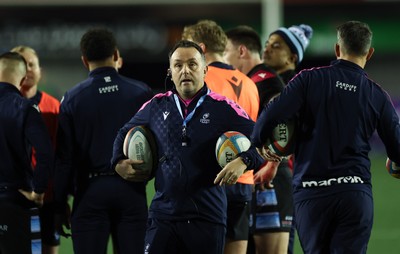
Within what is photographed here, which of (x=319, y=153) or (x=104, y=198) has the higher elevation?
(x=319, y=153)

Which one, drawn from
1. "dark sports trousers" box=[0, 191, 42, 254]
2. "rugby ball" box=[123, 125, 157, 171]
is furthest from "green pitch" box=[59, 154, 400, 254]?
"rugby ball" box=[123, 125, 157, 171]

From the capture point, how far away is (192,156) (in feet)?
17.1

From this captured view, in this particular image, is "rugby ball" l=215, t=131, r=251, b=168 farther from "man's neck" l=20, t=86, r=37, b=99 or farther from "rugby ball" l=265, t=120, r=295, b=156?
"man's neck" l=20, t=86, r=37, b=99

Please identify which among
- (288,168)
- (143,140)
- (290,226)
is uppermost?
(143,140)

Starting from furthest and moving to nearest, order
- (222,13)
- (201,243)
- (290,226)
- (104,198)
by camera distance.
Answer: (222,13)
(290,226)
(104,198)
(201,243)

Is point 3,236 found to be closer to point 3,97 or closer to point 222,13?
point 3,97

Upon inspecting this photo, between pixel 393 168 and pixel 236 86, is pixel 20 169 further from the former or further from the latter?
pixel 393 168

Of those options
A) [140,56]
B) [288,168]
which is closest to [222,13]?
[140,56]

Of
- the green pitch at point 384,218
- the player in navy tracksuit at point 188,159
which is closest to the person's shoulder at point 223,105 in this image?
the player in navy tracksuit at point 188,159

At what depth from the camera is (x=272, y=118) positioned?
5.25 m

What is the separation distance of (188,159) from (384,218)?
675cm

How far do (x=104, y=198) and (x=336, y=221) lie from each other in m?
1.70

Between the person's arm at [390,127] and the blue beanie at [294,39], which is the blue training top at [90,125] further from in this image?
the blue beanie at [294,39]

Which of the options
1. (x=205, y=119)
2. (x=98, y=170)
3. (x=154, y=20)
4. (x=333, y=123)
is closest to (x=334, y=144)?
(x=333, y=123)
